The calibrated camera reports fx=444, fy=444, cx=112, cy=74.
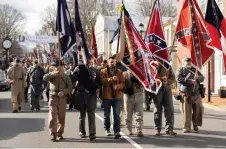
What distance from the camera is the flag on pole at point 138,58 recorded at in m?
10.3

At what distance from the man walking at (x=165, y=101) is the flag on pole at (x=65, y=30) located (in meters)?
2.19

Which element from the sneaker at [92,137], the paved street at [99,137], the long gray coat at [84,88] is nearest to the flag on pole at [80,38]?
the long gray coat at [84,88]

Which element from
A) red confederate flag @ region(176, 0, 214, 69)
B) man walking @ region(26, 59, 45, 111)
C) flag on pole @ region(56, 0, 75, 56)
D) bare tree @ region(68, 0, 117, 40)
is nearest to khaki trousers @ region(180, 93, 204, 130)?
red confederate flag @ region(176, 0, 214, 69)

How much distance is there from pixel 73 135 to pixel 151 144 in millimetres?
2135

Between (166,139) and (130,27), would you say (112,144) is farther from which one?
(130,27)

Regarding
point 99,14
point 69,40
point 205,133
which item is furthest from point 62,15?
point 99,14

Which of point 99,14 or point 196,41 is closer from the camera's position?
point 196,41

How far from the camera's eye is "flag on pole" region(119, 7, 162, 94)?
10320 mm

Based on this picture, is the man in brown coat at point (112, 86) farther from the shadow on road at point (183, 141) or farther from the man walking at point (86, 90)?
the shadow on road at point (183, 141)

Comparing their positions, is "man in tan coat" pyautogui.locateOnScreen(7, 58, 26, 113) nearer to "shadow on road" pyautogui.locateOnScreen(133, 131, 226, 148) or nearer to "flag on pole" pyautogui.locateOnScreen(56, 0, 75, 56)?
"flag on pole" pyautogui.locateOnScreen(56, 0, 75, 56)

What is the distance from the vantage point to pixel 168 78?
35.3ft

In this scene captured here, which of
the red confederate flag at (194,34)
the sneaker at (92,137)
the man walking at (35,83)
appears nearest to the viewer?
the sneaker at (92,137)

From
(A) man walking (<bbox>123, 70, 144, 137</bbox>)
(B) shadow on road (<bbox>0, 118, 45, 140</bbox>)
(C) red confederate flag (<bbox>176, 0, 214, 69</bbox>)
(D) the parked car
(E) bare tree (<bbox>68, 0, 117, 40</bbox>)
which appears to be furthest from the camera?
(E) bare tree (<bbox>68, 0, 117, 40</bbox>)

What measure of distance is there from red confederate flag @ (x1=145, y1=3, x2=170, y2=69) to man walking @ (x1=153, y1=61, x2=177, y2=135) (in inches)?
8.0
